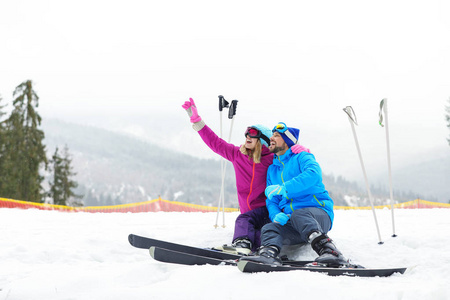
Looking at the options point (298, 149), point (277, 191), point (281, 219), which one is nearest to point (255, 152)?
point (298, 149)

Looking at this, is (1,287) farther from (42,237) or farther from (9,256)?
(42,237)

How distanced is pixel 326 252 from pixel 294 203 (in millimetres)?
756

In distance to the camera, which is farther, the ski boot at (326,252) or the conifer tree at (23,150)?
the conifer tree at (23,150)

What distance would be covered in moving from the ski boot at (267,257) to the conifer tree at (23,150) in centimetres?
2674

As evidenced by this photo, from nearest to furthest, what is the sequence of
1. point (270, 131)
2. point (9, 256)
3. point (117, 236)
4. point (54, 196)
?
point (9, 256) < point (270, 131) < point (117, 236) < point (54, 196)

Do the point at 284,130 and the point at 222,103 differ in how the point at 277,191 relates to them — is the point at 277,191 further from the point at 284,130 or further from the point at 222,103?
the point at 222,103

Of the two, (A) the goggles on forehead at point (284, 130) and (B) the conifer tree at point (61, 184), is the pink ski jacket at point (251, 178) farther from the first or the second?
(B) the conifer tree at point (61, 184)

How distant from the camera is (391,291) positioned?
2.86 m

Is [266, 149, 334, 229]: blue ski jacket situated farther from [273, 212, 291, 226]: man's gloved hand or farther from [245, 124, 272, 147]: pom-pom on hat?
[245, 124, 272, 147]: pom-pom on hat

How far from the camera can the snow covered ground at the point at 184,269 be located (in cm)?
295

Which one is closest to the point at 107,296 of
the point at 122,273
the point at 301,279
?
the point at 122,273

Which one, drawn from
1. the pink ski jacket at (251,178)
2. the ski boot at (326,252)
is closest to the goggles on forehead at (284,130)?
the pink ski jacket at (251,178)

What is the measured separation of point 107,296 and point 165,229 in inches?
140

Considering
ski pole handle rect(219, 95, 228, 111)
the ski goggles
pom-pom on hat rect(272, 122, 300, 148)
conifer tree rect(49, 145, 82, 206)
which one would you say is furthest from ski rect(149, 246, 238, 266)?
conifer tree rect(49, 145, 82, 206)
